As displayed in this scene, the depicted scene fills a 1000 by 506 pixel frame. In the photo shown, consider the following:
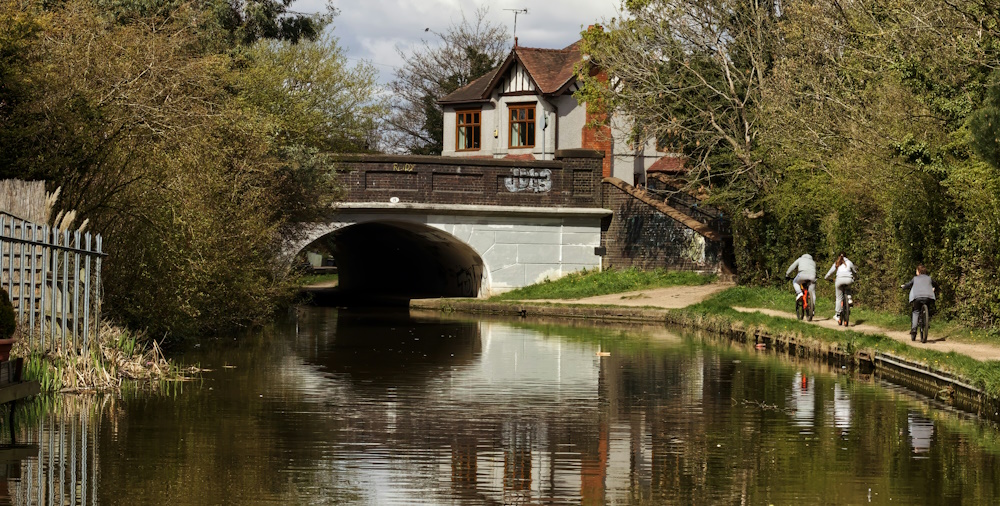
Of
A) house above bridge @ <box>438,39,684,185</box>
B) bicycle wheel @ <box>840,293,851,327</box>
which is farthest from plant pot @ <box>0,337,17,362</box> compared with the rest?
house above bridge @ <box>438,39,684,185</box>

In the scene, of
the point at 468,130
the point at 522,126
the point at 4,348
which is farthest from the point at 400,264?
the point at 4,348

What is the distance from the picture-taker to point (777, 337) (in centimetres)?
2522

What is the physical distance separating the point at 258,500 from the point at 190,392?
23.1 ft

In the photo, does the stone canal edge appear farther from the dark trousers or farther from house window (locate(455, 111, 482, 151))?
house window (locate(455, 111, 482, 151))

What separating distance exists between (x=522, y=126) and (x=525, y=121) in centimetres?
24

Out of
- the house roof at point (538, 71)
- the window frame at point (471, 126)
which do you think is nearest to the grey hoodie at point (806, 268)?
the house roof at point (538, 71)

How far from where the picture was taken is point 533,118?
55.0 metres

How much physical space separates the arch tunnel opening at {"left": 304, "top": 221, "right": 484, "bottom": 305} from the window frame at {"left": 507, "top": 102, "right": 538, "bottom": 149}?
22.0 ft

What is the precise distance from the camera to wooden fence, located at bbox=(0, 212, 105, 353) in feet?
46.5

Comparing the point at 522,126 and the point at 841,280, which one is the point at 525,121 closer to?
the point at 522,126

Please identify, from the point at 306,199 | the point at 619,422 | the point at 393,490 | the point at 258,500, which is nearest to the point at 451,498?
the point at 393,490

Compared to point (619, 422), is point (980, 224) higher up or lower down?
higher up

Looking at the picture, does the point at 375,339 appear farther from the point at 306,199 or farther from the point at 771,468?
the point at 771,468

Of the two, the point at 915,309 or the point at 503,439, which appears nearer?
the point at 503,439
